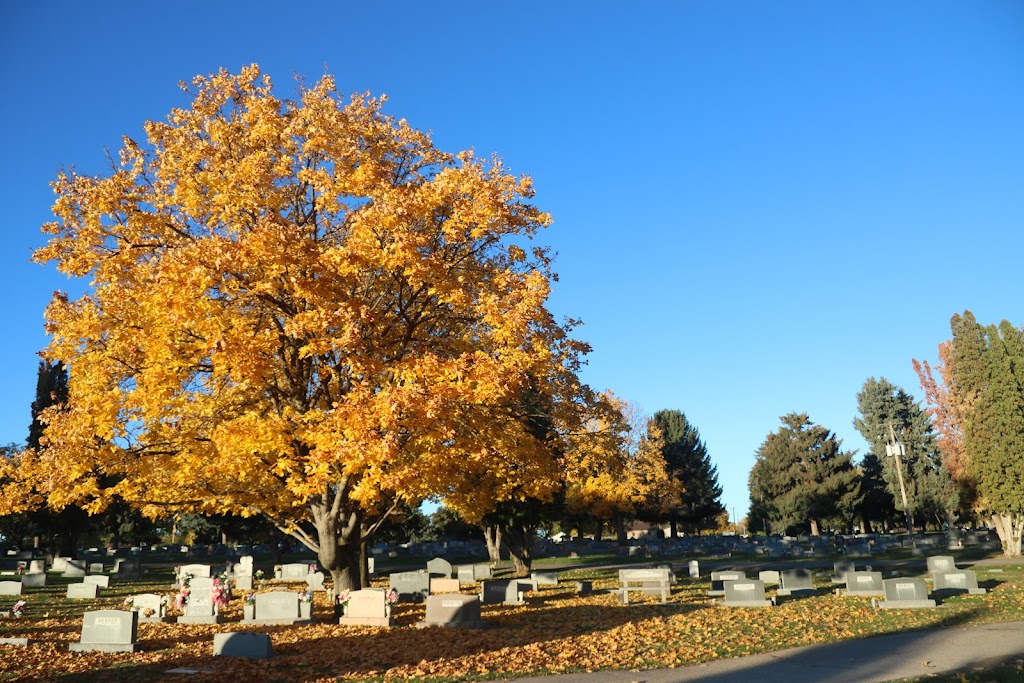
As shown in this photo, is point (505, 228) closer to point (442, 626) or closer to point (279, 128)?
point (279, 128)

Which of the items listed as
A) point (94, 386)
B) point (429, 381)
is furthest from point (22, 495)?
point (429, 381)

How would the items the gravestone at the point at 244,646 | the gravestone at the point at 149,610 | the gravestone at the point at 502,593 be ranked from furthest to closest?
1. the gravestone at the point at 502,593
2. the gravestone at the point at 149,610
3. the gravestone at the point at 244,646

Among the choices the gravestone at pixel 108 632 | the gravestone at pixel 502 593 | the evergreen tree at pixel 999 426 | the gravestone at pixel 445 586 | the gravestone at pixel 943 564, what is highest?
the evergreen tree at pixel 999 426

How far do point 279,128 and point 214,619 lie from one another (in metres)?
11.2

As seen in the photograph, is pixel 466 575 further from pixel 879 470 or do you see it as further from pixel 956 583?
pixel 879 470

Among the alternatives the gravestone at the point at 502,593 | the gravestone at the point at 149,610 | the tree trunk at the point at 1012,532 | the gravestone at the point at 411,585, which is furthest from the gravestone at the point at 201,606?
the tree trunk at the point at 1012,532

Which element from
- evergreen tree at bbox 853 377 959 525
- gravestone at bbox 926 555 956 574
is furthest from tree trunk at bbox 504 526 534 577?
evergreen tree at bbox 853 377 959 525

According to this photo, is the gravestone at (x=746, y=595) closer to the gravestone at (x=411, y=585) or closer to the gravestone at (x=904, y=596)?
the gravestone at (x=904, y=596)

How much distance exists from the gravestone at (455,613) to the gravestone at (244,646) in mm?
4089

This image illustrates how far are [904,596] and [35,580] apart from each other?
30.4m

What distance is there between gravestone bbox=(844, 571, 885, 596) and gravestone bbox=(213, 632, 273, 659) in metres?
15.5

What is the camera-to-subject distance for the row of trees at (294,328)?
42.9 ft

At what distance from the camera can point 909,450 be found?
70.8 m

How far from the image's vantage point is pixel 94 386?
14.3m
